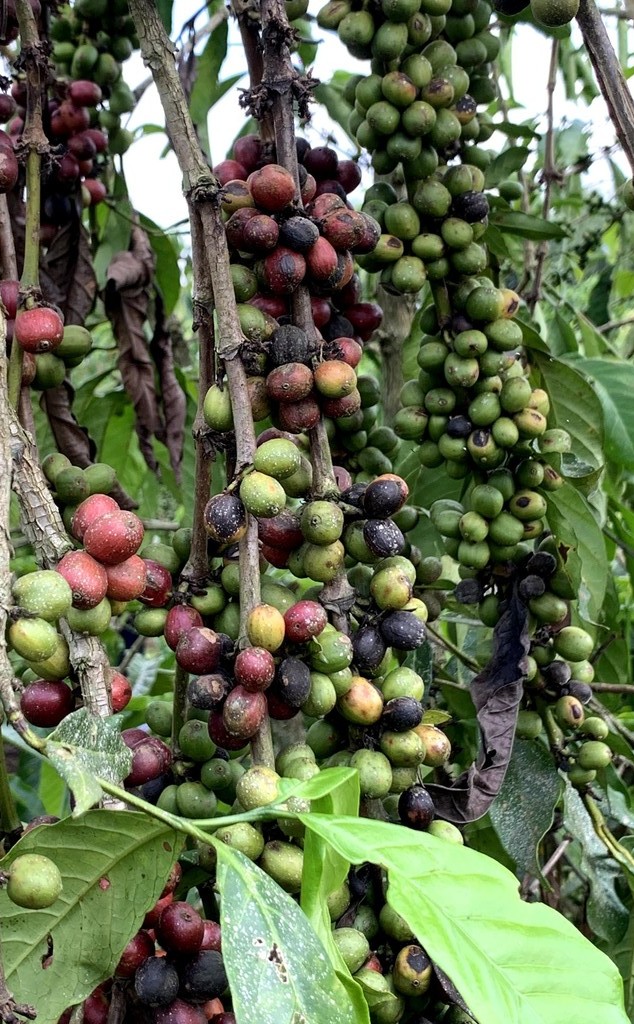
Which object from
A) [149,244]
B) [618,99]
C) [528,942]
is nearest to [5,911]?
[528,942]

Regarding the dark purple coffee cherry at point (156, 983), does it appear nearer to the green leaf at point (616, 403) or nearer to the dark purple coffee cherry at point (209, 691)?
the dark purple coffee cherry at point (209, 691)

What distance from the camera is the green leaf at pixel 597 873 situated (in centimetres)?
125

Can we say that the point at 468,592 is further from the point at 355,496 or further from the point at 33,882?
the point at 33,882

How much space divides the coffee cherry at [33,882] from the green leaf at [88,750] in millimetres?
65

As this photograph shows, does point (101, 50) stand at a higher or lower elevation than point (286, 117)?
higher

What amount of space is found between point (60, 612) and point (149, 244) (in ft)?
3.49

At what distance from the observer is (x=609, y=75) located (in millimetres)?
921

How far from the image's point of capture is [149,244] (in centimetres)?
165

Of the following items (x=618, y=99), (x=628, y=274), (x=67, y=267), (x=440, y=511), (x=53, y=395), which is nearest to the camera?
(x=618, y=99)

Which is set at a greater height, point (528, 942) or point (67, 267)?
point (67, 267)

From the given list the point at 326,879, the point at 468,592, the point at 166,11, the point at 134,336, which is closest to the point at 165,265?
the point at 134,336

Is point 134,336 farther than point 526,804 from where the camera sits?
Yes

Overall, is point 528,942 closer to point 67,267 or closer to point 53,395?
point 53,395

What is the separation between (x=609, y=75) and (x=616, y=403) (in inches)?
26.9
